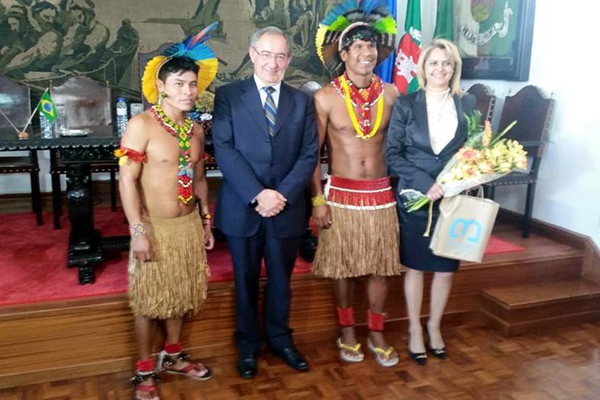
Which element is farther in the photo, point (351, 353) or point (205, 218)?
point (351, 353)

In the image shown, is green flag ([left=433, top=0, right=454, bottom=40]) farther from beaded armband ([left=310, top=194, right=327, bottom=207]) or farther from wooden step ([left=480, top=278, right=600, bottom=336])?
beaded armband ([left=310, top=194, right=327, bottom=207])

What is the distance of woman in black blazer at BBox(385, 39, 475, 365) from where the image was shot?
2.61 meters

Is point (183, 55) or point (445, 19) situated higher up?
point (445, 19)

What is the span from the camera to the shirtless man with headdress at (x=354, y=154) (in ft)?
8.68

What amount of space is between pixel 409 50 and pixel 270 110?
2.70 m

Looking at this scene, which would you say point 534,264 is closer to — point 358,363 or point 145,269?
point 358,363

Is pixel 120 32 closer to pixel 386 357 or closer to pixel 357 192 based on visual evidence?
pixel 357 192

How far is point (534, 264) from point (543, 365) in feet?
2.75

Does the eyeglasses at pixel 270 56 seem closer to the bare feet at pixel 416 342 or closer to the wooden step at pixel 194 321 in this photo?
the wooden step at pixel 194 321

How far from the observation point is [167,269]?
244 cm

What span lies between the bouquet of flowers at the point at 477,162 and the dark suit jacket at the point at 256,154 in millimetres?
581

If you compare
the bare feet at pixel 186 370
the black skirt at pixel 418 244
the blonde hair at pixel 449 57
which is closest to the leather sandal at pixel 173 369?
the bare feet at pixel 186 370

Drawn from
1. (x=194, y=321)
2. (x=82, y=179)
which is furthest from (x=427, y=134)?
(x=82, y=179)

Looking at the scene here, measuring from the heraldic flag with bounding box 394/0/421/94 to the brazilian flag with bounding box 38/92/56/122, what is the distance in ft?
9.13
